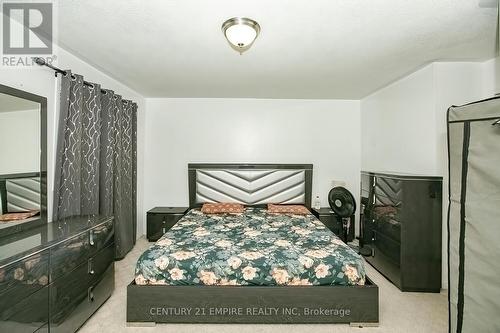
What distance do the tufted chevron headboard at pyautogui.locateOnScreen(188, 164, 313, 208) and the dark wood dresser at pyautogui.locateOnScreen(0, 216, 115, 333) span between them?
2.06 m

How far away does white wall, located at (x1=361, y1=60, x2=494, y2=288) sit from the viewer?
300cm

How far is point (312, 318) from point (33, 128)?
320cm

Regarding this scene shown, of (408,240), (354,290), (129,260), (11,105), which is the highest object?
(11,105)

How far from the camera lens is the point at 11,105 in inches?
85.6

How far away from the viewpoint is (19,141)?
226 centimetres

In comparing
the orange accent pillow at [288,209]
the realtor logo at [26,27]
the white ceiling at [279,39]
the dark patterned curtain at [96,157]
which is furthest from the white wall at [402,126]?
the dark patterned curtain at [96,157]

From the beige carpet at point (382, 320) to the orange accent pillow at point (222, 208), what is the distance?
5.24 ft

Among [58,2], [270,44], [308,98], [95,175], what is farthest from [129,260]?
[308,98]

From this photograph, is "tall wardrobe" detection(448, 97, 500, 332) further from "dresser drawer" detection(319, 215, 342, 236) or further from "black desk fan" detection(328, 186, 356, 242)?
"dresser drawer" detection(319, 215, 342, 236)

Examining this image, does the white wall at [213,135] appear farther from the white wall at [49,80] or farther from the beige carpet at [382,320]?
the beige carpet at [382,320]

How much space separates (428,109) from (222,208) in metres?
3.21

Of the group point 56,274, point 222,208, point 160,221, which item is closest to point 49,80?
point 56,274

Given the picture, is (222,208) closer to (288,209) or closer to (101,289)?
(288,209)

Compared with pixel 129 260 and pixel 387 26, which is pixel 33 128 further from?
pixel 387 26
